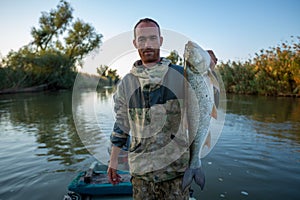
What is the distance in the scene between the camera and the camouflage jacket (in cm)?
209

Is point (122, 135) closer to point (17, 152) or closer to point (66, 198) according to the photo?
point (66, 198)

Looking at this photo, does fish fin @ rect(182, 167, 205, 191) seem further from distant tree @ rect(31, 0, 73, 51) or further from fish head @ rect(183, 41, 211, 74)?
distant tree @ rect(31, 0, 73, 51)

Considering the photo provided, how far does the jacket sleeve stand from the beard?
1.13 ft

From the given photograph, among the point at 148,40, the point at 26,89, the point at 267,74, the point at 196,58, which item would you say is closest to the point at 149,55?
the point at 148,40

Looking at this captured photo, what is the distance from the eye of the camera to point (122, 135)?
230 cm

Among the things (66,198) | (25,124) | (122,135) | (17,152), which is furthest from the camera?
(25,124)

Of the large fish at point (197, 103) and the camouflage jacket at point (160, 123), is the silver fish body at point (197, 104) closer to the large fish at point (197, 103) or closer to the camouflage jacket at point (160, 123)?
the large fish at point (197, 103)

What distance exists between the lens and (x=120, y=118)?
2287mm

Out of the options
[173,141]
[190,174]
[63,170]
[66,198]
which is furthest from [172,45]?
[63,170]

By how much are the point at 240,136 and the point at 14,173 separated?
826 cm

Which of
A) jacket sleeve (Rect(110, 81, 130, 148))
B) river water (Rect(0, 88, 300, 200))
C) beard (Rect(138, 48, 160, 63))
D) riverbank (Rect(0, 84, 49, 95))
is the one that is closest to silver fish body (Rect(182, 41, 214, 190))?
beard (Rect(138, 48, 160, 63))

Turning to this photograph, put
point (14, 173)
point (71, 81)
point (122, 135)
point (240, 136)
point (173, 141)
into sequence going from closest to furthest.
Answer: point (173, 141) < point (122, 135) < point (14, 173) < point (240, 136) < point (71, 81)

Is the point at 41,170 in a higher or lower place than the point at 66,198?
lower

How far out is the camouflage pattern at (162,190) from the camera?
212 cm
